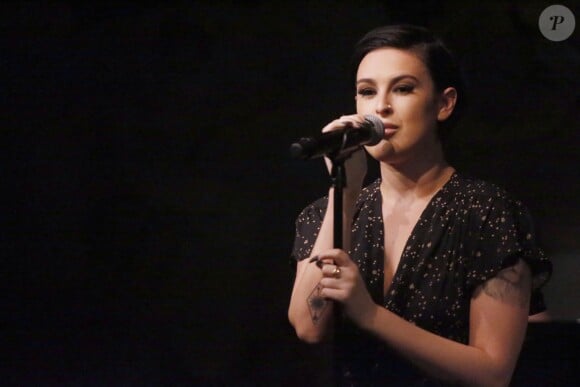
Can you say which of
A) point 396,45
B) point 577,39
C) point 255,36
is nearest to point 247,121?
point 255,36

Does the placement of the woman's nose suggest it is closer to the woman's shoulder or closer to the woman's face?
the woman's face

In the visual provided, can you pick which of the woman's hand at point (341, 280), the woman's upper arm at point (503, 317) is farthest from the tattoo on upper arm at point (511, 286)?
the woman's hand at point (341, 280)

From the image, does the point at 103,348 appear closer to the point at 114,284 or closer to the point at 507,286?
the point at 114,284

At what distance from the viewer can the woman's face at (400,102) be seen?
167 centimetres

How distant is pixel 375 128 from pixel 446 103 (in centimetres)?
32

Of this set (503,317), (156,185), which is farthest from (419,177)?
(156,185)

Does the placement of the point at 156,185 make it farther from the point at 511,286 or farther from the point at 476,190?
the point at 511,286

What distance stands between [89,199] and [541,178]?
1329 mm

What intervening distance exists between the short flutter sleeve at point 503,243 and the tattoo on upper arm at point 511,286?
1cm

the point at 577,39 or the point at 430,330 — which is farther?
the point at 577,39

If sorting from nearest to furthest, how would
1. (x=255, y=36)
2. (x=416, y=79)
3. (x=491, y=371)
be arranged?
(x=491, y=371) → (x=416, y=79) → (x=255, y=36)

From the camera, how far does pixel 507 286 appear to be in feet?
5.16

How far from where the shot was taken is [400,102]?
5.48 ft

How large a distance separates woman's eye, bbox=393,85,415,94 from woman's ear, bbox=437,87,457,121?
0.09 metres
